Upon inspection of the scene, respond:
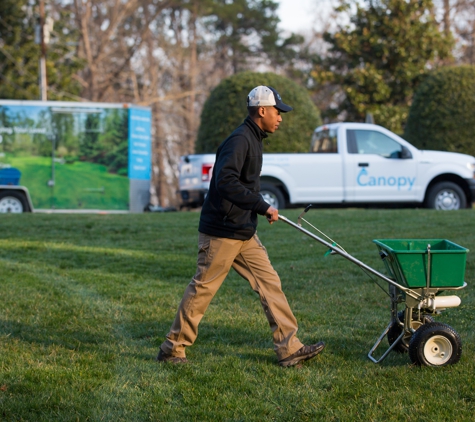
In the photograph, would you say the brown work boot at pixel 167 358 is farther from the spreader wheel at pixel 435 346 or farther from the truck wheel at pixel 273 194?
the truck wheel at pixel 273 194

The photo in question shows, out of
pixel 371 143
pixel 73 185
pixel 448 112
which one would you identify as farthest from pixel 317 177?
pixel 448 112

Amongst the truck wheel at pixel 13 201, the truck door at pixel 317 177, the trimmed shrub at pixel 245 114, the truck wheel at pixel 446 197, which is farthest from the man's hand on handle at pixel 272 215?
the trimmed shrub at pixel 245 114

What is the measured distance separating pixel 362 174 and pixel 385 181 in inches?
20.5

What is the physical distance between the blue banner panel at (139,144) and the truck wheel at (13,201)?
2.65 meters

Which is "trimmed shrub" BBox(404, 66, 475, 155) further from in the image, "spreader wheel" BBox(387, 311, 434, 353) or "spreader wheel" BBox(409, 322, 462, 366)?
"spreader wheel" BBox(409, 322, 462, 366)

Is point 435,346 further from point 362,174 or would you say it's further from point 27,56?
point 27,56

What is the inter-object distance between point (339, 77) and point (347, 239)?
17.7m

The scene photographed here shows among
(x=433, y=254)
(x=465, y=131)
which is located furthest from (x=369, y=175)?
(x=433, y=254)

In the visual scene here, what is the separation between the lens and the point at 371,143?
15242 millimetres

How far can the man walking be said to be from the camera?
196 inches

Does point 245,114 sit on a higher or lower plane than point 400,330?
higher

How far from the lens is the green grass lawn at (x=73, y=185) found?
17.7 meters

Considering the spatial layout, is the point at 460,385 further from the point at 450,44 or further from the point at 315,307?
the point at 450,44

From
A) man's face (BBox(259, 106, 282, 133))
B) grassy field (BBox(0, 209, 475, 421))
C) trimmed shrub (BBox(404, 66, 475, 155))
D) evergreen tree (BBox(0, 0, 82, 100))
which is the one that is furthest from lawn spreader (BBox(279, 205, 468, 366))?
evergreen tree (BBox(0, 0, 82, 100))
